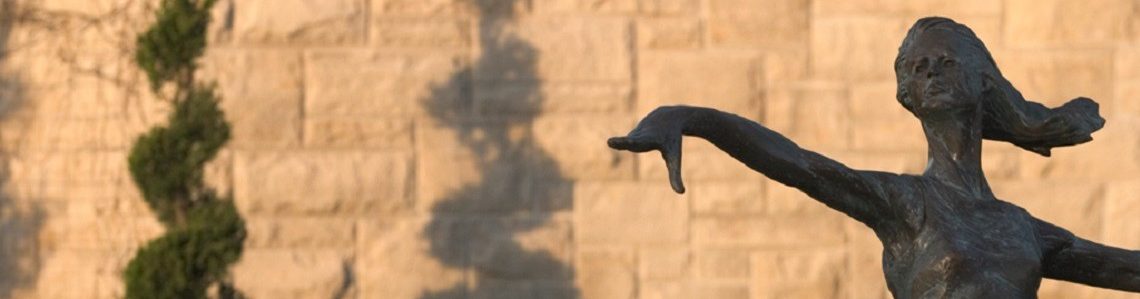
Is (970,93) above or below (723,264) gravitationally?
above

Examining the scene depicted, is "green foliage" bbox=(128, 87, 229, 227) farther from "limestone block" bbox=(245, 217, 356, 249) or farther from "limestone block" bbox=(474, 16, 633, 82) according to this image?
"limestone block" bbox=(474, 16, 633, 82)

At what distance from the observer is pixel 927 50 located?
296cm

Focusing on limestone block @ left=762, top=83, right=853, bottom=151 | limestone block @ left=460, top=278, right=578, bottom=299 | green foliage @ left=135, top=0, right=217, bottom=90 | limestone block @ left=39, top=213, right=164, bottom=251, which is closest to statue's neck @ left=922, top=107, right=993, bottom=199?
green foliage @ left=135, top=0, right=217, bottom=90

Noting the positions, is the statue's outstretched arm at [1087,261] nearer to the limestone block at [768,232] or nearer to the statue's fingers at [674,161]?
the statue's fingers at [674,161]

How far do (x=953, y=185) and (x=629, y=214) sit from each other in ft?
14.6

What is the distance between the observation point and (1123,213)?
743cm

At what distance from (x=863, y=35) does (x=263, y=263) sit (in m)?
2.07

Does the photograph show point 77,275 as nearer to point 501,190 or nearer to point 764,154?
point 501,190

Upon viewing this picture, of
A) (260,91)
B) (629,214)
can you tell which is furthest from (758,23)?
(260,91)

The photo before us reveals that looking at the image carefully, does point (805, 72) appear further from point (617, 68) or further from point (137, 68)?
point (137, 68)

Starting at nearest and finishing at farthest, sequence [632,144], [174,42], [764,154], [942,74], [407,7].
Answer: [632,144] < [764,154] < [942,74] < [174,42] < [407,7]

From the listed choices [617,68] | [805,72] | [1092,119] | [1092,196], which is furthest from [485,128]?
[1092,119]

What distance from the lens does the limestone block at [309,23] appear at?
24.1 feet

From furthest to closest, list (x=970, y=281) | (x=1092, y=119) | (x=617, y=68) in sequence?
1. (x=617, y=68)
2. (x=1092, y=119)
3. (x=970, y=281)
